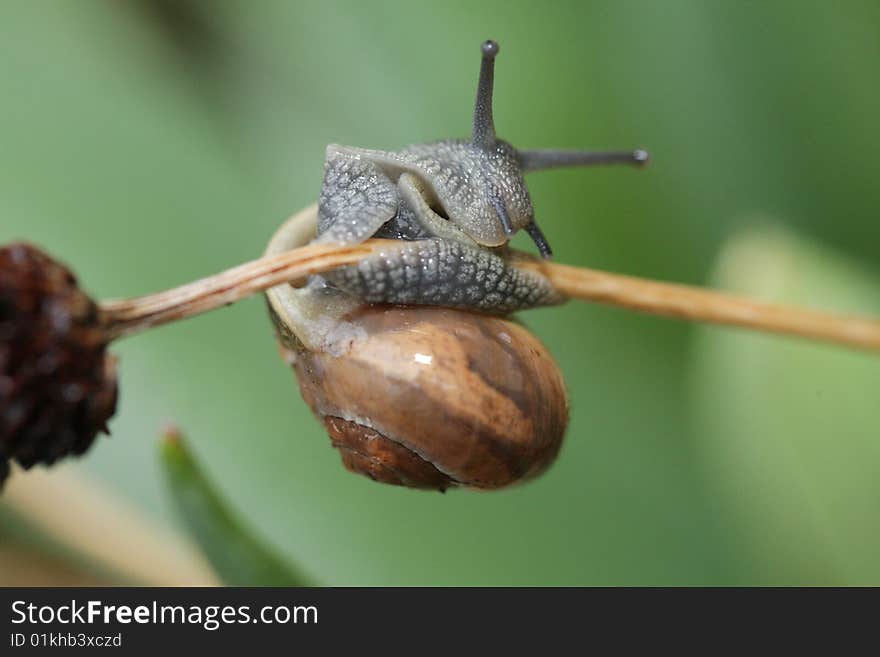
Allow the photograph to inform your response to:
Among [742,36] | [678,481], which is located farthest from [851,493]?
[742,36]

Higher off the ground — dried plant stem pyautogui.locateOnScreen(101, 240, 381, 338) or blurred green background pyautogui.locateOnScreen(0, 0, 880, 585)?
blurred green background pyautogui.locateOnScreen(0, 0, 880, 585)

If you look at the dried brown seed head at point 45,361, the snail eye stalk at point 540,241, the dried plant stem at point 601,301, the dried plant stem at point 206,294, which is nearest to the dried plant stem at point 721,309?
the dried plant stem at point 601,301

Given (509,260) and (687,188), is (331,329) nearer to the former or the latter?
(509,260)

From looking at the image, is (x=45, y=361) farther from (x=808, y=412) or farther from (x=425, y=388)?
(x=808, y=412)

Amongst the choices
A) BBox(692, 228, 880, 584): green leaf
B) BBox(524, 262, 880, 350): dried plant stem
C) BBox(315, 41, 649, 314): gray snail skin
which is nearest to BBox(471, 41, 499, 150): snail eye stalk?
BBox(315, 41, 649, 314): gray snail skin

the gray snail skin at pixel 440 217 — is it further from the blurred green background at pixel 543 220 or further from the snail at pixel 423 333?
the blurred green background at pixel 543 220

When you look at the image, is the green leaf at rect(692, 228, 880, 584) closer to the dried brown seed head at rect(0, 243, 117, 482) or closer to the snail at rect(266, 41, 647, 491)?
the snail at rect(266, 41, 647, 491)
